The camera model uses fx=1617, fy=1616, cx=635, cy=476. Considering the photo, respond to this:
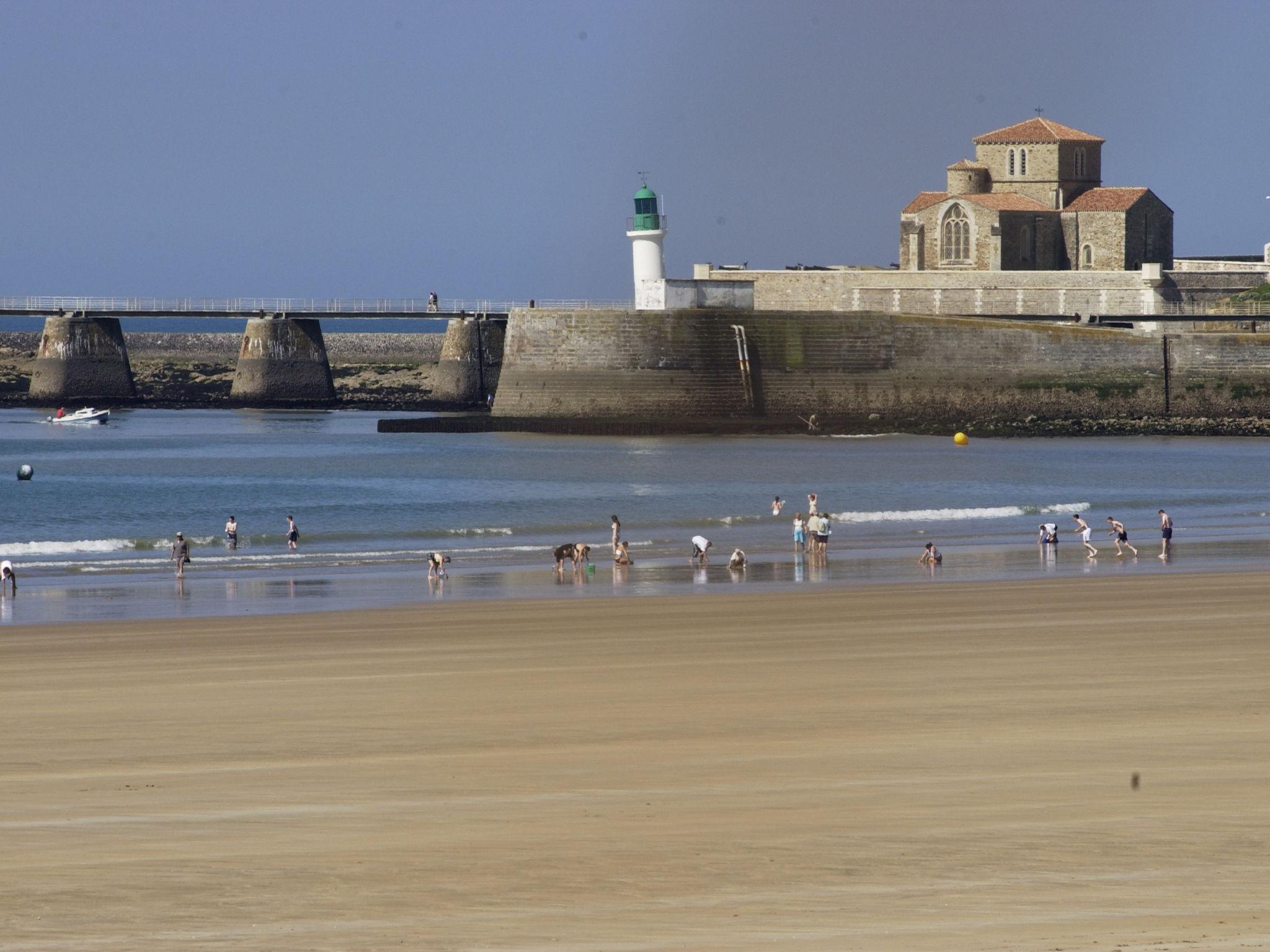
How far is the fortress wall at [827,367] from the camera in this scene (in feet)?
132

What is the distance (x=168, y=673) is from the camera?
417 inches

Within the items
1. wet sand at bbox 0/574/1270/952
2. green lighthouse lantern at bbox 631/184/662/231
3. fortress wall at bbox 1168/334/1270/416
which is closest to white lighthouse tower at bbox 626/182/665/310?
green lighthouse lantern at bbox 631/184/662/231

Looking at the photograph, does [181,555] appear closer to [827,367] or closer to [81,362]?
[827,367]

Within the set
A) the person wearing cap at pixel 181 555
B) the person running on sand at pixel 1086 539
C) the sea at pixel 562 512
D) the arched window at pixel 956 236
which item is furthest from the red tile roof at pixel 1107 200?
the person wearing cap at pixel 181 555

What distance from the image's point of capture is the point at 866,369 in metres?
40.9

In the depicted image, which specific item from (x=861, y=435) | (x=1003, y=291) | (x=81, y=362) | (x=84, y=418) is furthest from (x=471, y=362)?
(x=861, y=435)

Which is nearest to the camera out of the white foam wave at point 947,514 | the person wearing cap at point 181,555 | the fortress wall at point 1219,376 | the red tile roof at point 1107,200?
the person wearing cap at point 181,555

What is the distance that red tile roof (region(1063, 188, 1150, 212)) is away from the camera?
5653 cm

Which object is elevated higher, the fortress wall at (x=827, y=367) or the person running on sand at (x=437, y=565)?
the fortress wall at (x=827, y=367)

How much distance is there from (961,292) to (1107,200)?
9.00m

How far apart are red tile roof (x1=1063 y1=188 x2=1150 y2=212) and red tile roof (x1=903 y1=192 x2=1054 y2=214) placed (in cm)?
100

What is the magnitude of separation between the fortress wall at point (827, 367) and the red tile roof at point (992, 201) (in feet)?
48.8

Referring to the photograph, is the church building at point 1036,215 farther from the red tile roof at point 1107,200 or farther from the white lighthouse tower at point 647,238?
the white lighthouse tower at point 647,238

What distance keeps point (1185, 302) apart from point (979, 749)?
1799 inches
